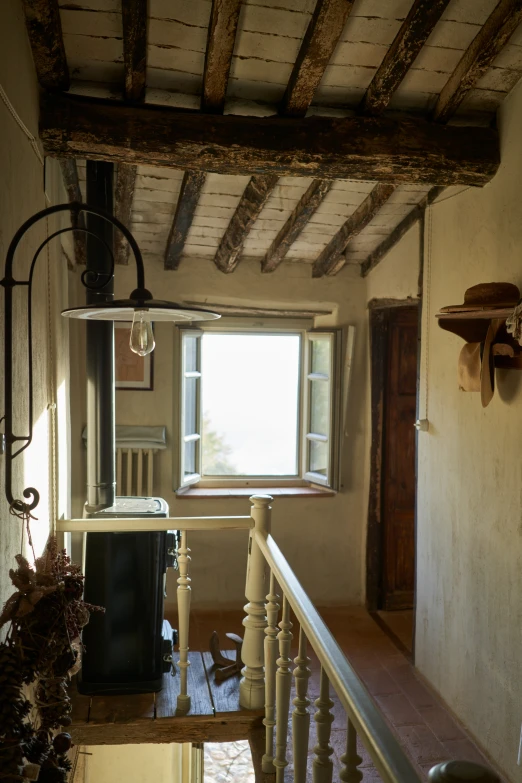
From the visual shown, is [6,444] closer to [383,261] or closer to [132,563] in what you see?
[132,563]

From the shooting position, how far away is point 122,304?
5.83 feet

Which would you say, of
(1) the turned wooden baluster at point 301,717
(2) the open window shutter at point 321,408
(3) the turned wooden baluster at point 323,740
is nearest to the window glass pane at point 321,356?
(2) the open window shutter at point 321,408

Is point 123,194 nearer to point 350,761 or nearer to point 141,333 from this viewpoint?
point 141,333

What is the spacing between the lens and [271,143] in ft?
10.1

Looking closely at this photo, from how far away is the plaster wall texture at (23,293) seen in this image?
2.04 m

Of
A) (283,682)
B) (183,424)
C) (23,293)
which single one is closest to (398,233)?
(183,424)

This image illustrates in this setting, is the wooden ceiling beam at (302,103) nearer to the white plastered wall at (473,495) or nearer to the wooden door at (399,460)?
the white plastered wall at (473,495)

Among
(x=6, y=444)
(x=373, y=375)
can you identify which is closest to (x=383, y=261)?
(x=373, y=375)

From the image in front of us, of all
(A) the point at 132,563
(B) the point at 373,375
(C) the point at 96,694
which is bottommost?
(C) the point at 96,694

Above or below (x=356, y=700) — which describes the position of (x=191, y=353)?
above

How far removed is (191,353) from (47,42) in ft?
8.98

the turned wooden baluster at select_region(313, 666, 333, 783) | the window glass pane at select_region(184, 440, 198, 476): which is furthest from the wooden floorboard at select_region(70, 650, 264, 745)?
the window glass pane at select_region(184, 440, 198, 476)

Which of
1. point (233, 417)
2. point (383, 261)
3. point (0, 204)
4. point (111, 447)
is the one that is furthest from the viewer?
point (233, 417)

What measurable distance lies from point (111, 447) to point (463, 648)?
2.04 metres
